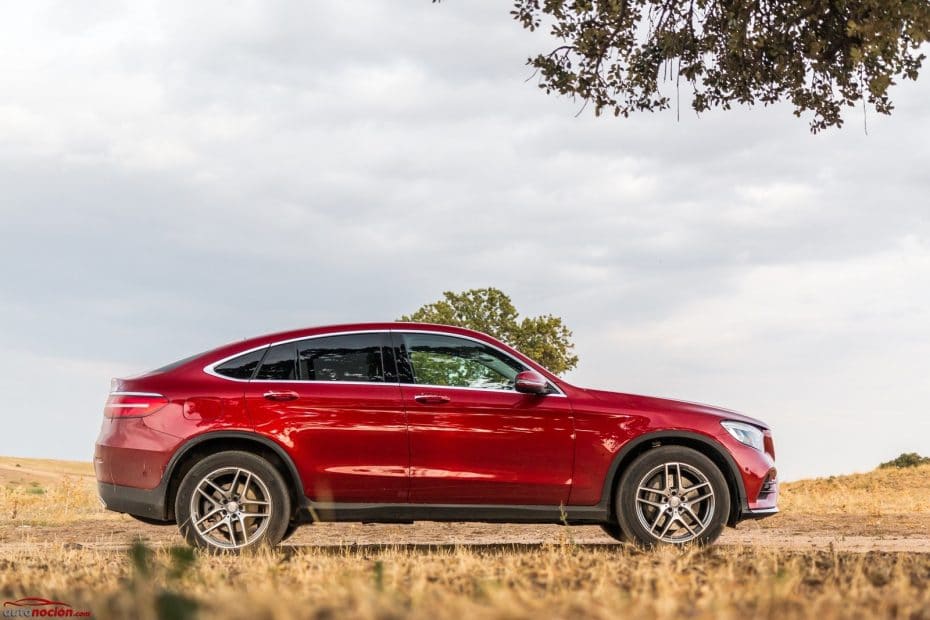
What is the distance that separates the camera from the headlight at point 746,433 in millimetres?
8844

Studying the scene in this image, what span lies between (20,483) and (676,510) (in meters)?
25.6

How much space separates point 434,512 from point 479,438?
0.70 metres

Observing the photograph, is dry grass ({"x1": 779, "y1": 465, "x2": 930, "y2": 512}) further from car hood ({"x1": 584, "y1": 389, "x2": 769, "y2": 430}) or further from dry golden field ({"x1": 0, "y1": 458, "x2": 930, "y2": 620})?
car hood ({"x1": 584, "y1": 389, "x2": 769, "y2": 430})

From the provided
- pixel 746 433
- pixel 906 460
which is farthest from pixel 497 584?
pixel 906 460

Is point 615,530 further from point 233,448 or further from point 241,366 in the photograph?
point 241,366

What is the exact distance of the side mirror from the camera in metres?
8.34

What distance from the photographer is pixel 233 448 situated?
8.41m

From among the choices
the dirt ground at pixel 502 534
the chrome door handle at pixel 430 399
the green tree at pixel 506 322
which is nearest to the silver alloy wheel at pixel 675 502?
the dirt ground at pixel 502 534

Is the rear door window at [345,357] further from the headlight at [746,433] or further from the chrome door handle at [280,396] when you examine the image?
the headlight at [746,433]

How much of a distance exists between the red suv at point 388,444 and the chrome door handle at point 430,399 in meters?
0.02

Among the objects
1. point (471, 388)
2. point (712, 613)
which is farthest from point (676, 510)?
point (712, 613)

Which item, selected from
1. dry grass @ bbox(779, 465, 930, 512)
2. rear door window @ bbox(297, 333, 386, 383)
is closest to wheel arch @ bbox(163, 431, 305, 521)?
rear door window @ bbox(297, 333, 386, 383)

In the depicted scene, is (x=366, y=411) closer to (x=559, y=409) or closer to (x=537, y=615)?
(x=559, y=409)

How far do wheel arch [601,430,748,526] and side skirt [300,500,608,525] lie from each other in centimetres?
27
